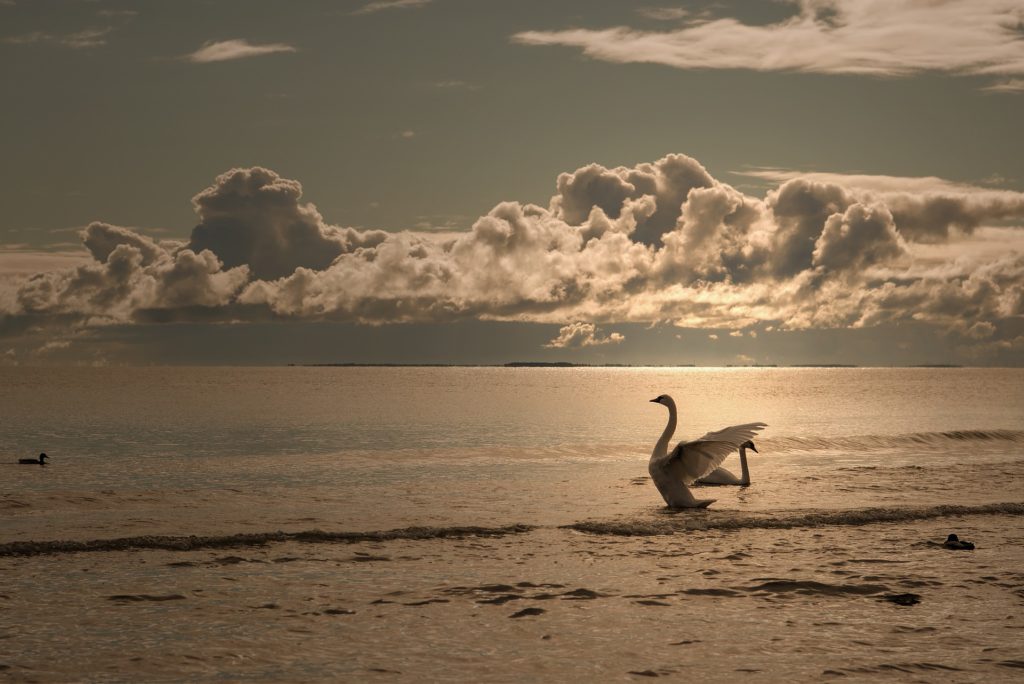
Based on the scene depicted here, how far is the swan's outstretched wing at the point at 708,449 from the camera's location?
21.1 meters

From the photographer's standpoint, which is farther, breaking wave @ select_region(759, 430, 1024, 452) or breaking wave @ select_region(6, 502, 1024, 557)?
breaking wave @ select_region(759, 430, 1024, 452)

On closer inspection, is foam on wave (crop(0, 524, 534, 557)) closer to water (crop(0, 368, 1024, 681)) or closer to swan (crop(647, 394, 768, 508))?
water (crop(0, 368, 1024, 681))

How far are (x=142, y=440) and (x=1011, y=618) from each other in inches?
1696

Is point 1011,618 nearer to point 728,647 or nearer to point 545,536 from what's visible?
point 728,647

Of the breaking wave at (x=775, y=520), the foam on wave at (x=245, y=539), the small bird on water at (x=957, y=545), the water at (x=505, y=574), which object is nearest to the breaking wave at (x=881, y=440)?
the water at (x=505, y=574)

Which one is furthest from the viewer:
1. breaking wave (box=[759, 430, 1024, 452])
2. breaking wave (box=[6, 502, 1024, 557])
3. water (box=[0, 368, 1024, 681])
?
breaking wave (box=[759, 430, 1024, 452])

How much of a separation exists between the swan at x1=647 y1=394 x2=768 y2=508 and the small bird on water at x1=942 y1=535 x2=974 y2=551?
5.24 metres

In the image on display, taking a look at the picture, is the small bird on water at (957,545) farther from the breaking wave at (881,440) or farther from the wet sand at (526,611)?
the breaking wave at (881,440)

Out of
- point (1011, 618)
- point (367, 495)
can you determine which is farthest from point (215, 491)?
point (1011, 618)

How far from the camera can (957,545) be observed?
16328mm

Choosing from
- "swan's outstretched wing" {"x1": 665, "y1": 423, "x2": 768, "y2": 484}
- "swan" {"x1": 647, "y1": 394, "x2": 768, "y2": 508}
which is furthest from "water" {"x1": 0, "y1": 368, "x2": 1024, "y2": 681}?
"swan's outstretched wing" {"x1": 665, "y1": 423, "x2": 768, "y2": 484}

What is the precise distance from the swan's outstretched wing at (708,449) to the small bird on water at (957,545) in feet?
16.1

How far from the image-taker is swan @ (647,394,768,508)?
2119 cm

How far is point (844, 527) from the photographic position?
1886 cm
